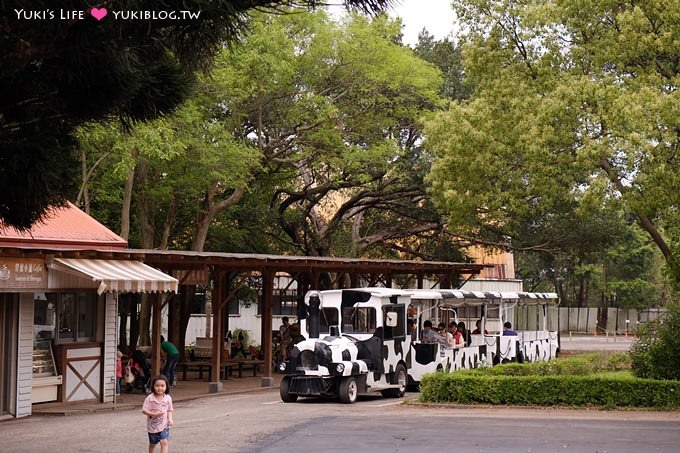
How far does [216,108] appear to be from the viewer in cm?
3506

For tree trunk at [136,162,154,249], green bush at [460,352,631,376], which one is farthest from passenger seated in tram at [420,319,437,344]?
tree trunk at [136,162,154,249]

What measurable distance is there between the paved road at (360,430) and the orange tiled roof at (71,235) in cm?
376

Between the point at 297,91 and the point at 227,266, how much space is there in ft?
35.2

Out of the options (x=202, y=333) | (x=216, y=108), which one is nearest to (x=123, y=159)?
(x=216, y=108)

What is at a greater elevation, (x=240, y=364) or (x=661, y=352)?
(x=661, y=352)

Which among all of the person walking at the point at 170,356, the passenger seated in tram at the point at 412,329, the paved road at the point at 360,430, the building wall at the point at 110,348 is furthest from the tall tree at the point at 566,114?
the building wall at the point at 110,348

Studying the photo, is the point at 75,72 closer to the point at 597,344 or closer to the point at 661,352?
the point at 661,352

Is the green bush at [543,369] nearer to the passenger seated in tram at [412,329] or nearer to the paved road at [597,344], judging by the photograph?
the passenger seated in tram at [412,329]

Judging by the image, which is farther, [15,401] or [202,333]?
[202,333]

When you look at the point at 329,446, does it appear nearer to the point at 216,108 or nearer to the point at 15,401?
the point at 15,401

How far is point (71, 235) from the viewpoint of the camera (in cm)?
2453

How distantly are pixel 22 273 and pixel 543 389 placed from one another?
10.5 m

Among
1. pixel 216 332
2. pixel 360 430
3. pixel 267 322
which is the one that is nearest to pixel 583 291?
pixel 267 322

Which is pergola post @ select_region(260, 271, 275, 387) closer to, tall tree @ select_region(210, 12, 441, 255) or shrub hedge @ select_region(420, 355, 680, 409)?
tall tree @ select_region(210, 12, 441, 255)
